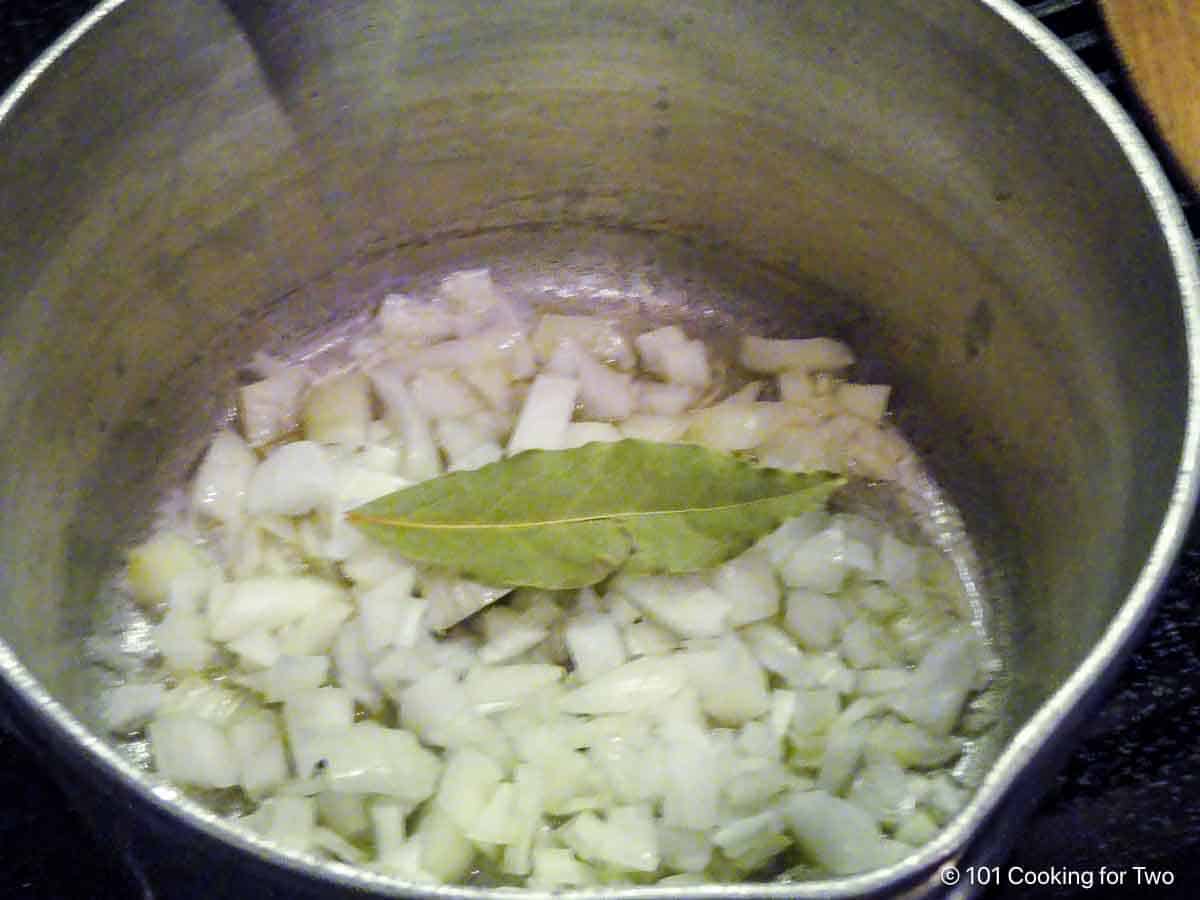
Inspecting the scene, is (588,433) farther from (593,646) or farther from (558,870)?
(558,870)

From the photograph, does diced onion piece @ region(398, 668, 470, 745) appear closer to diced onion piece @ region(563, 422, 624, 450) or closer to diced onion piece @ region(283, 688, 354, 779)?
diced onion piece @ region(283, 688, 354, 779)

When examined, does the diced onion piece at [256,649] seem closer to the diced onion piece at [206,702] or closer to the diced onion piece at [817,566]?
the diced onion piece at [206,702]

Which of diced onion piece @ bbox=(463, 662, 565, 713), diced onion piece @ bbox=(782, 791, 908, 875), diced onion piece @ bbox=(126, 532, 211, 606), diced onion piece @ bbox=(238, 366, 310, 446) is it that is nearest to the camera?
diced onion piece @ bbox=(782, 791, 908, 875)

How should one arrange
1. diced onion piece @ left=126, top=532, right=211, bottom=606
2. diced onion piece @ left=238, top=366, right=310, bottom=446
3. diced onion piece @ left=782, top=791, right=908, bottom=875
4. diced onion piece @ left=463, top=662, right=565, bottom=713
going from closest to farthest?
diced onion piece @ left=782, top=791, right=908, bottom=875, diced onion piece @ left=463, top=662, right=565, bottom=713, diced onion piece @ left=126, top=532, right=211, bottom=606, diced onion piece @ left=238, top=366, right=310, bottom=446

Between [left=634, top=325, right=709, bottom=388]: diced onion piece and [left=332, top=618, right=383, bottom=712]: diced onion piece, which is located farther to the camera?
[left=634, top=325, right=709, bottom=388]: diced onion piece

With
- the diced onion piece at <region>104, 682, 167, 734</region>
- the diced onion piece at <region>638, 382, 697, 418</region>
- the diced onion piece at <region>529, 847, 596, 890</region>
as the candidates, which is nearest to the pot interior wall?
the diced onion piece at <region>104, 682, 167, 734</region>

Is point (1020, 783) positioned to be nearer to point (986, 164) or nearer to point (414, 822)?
point (414, 822)

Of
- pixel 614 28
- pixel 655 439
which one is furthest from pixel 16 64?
pixel 655 439
